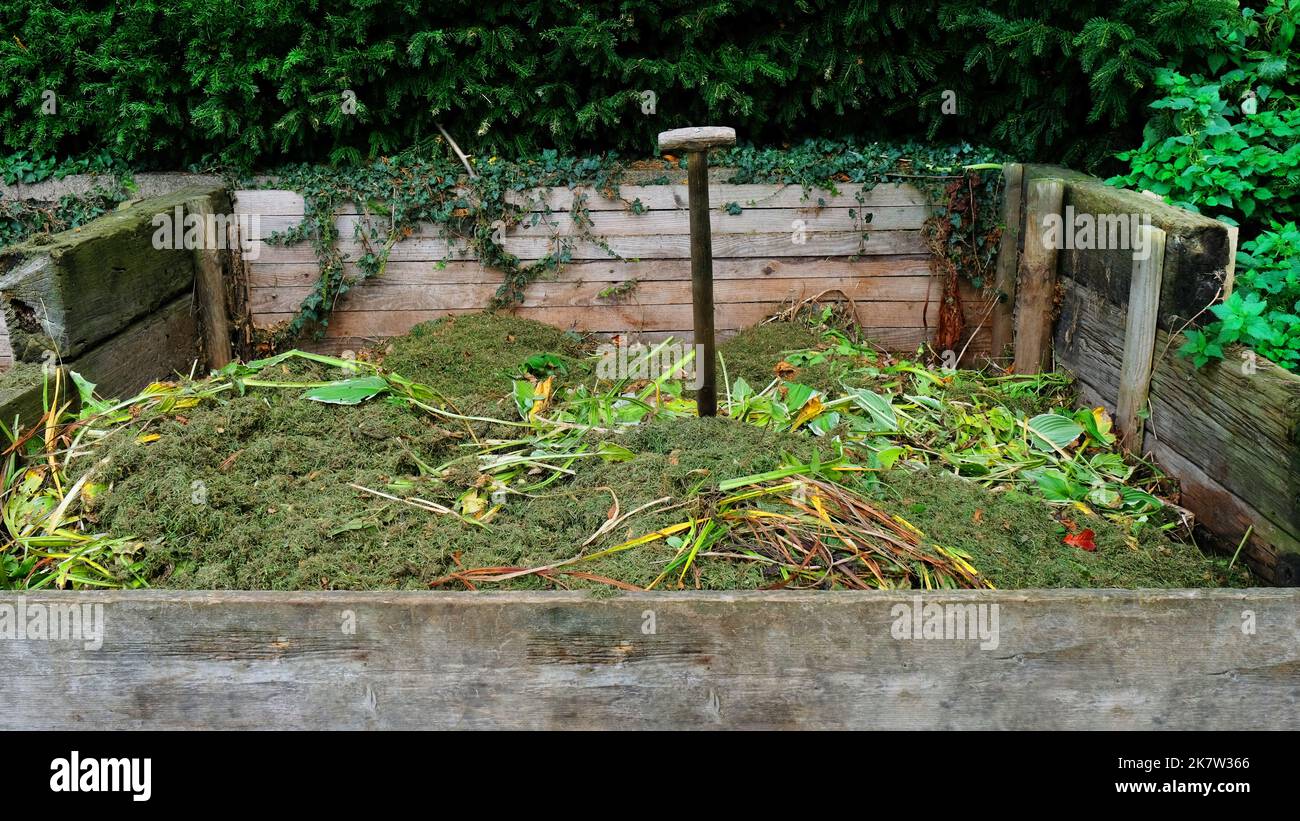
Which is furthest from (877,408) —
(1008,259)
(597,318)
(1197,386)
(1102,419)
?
(597,318)

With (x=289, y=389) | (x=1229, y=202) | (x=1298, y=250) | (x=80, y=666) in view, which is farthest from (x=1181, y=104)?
(x=80, y=666)

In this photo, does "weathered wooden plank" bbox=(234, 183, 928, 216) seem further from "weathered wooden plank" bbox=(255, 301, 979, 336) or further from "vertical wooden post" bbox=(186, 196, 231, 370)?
"weathered wooden plank" bbox=(255, 301, 979, 336)

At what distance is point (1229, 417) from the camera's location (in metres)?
3.26

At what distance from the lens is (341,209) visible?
503 cm

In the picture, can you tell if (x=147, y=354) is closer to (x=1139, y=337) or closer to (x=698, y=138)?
(x=698, y=138)

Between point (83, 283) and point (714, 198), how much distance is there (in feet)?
8.69

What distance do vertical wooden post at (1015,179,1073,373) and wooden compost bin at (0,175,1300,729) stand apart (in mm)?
2413

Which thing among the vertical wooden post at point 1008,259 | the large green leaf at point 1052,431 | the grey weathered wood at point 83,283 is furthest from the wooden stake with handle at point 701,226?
the grey weathered wood at point 83,283

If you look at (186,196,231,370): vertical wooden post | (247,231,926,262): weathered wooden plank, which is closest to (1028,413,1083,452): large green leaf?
(247,231,926,262): weathered wooden plank

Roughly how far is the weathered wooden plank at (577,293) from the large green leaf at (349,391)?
153 cm

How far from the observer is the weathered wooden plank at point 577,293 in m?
5.05

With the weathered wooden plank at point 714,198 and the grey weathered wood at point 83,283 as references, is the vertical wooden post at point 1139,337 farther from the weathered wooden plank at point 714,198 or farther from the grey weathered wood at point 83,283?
the grey weathered wood at point 83,283

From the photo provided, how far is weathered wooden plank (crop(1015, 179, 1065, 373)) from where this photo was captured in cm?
452

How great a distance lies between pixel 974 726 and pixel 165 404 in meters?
2.63
